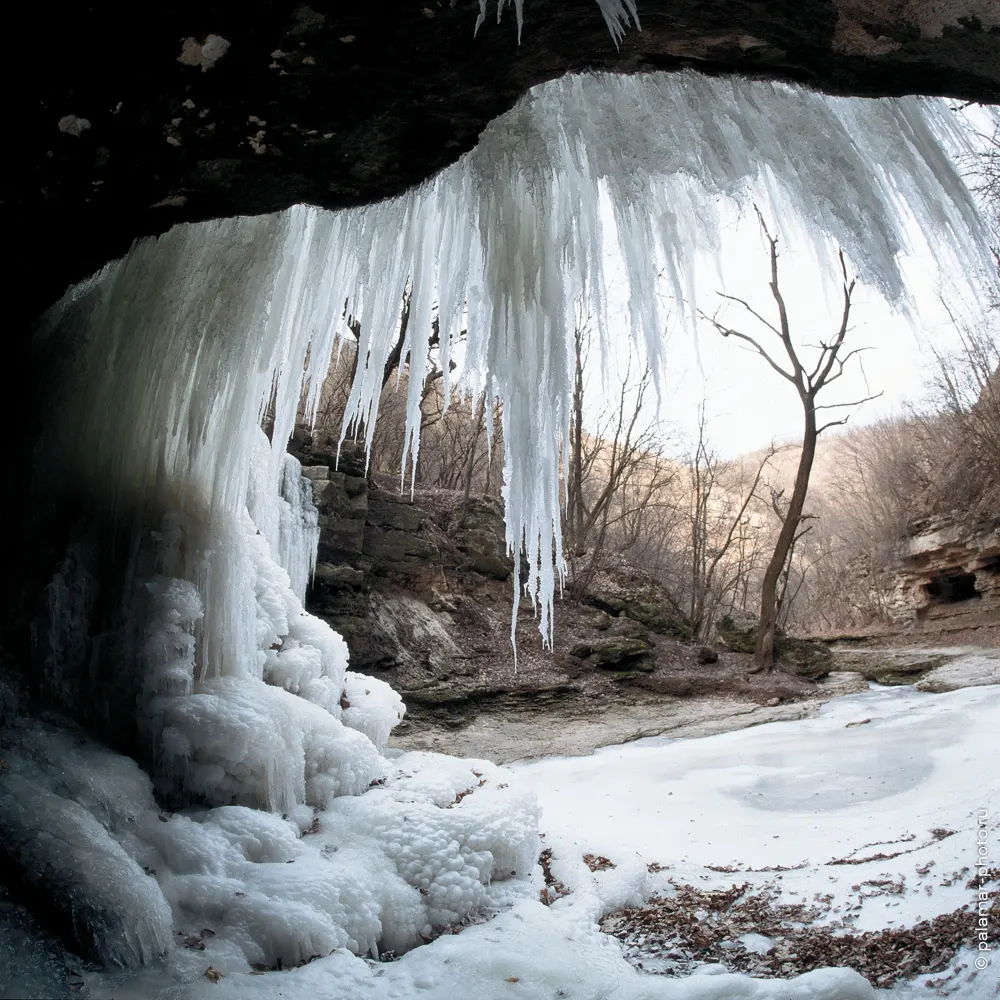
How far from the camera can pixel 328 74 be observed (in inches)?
76.6

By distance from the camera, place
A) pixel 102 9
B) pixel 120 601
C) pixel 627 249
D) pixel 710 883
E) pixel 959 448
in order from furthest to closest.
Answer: pixel 959 448
pixel 710 883
pixel 120 601
pixel 627 249
pixel 102 9

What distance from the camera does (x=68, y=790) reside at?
100 inches

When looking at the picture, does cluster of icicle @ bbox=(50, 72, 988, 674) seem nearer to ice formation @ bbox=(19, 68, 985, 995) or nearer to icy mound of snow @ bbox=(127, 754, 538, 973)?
ice formation @ bbox=(19, 68, 985, 995)

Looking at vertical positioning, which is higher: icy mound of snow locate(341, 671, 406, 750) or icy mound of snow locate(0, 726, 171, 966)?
icy mound of snow locate(0, 726, 171, 966)

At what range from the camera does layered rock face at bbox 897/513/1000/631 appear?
12812 mm

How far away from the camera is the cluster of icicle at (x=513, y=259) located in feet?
7.79

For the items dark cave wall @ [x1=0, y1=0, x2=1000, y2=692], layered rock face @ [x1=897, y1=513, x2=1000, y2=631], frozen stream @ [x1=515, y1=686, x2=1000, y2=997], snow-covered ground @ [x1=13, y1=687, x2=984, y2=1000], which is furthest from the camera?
layered rock face @ [x1=897, y1=513, x2=1000, y2=631]

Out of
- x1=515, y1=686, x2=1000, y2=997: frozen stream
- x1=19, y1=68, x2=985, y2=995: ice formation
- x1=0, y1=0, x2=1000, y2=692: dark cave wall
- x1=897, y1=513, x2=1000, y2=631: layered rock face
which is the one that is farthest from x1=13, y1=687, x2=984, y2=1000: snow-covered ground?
x1=897, y1=513, x2=1000, y2=631: layered rock face

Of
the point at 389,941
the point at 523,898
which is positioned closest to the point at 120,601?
the point at 389,941

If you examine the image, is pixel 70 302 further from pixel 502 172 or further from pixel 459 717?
pixel 459 717

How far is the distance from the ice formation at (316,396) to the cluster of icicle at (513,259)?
1 cm

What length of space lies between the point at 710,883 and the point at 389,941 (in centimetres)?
184

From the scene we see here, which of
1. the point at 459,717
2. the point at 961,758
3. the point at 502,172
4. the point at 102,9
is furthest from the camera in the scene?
the point at 459,717

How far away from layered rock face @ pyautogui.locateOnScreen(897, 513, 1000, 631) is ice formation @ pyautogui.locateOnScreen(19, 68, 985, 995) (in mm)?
12147
